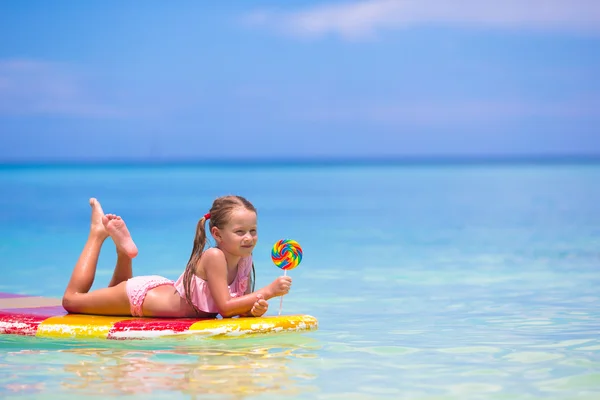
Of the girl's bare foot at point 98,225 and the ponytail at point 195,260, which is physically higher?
the girl's bare foot at point 98,225

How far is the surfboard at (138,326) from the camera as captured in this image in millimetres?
5727

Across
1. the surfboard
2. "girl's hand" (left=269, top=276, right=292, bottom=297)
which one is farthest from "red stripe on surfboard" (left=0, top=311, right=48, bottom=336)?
"girl's hand" (left=269, top=276, right=292, bottom=297)

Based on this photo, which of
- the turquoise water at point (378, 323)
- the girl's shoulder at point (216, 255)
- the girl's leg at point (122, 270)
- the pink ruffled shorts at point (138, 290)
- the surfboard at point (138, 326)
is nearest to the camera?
the turquoise water at point (378, 323)

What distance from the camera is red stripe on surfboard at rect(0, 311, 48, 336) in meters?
6.01

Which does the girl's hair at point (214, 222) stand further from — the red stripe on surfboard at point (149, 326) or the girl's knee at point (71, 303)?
the girl's knee at point (71, 303)

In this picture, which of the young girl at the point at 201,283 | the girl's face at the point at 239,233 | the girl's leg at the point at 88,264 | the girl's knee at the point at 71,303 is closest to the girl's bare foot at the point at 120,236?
the young girl at the point at 201,283

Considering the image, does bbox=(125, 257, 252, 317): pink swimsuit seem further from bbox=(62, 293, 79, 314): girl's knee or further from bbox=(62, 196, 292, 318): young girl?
bbox=(62, 293, 79, 314): girl's knee

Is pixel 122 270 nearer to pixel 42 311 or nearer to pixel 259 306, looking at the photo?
pixel 42 311

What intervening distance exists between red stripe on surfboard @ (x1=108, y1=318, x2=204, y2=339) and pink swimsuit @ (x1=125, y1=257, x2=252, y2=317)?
191mm

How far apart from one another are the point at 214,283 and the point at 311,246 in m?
7.83

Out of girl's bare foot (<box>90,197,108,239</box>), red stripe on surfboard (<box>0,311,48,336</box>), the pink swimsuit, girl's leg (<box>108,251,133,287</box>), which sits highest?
girl's bare foot (<box>90,197,108,239</box>)

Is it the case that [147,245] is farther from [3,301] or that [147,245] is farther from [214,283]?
[214,283]

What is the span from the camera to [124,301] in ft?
20.3

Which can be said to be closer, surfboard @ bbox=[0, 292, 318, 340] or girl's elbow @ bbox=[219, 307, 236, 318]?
surfboard @ bbox=[0, 292, 318, 340]
